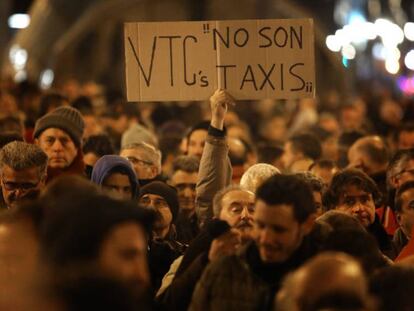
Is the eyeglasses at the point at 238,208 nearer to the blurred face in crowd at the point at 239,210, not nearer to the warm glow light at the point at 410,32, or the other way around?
the blurred face in crowd at the point at 239,210

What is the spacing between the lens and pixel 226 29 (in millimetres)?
12508

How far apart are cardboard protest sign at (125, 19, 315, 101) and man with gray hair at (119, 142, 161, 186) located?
4.03 feet

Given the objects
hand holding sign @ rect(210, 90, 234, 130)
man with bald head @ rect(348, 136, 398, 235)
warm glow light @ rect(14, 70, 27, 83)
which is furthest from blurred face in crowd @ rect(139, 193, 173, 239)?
warm glow light @ rect(14, 70, 27, 83)

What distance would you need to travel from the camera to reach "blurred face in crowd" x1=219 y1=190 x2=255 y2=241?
1041 centimetres

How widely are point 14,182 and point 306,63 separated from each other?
8.11 ft

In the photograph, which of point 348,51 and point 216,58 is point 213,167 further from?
point 348,51

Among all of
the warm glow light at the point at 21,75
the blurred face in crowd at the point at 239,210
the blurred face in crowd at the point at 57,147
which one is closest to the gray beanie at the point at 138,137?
the blurred face in crowd at the point at 57,147

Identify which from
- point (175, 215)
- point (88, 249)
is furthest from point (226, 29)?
point (88, 249)

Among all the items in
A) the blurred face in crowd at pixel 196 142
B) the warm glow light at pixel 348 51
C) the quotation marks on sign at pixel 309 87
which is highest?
the warm glow light at pixel 348 51

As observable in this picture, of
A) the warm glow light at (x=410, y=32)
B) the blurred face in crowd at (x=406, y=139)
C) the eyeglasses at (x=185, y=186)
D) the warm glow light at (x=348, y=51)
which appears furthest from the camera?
the warm glow light at (x=348, y=51)

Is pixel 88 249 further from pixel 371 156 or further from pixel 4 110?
pixel 4 110

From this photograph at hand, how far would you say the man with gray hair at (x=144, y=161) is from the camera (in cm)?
1365

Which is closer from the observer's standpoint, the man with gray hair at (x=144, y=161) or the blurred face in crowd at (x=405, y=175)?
the blurred face in crowd at (x=405, y=175)

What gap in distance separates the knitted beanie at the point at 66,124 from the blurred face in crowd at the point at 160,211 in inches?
55.1
